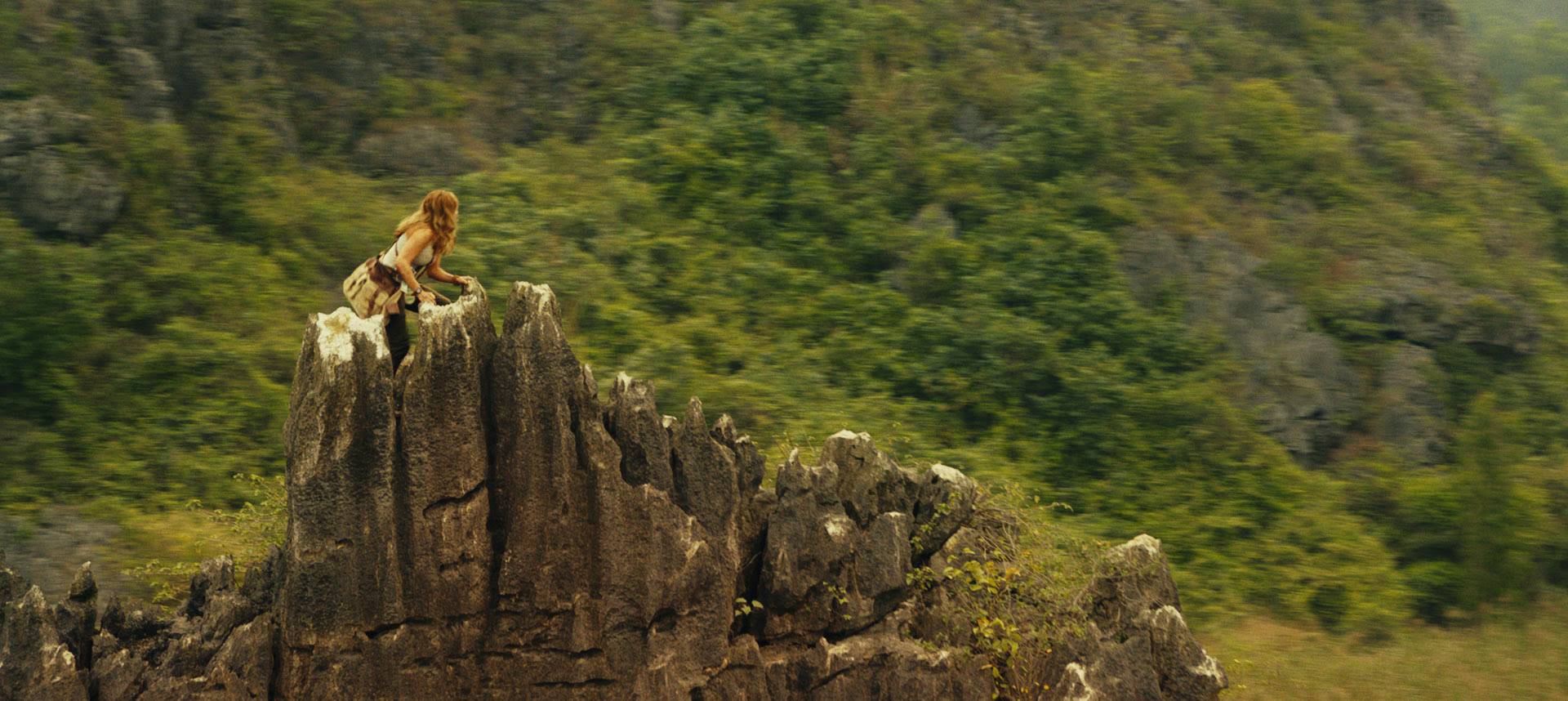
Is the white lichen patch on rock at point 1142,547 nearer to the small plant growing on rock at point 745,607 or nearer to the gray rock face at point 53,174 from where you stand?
the small plant growing on rock at point 745,607

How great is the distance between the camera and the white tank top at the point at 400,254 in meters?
12.0

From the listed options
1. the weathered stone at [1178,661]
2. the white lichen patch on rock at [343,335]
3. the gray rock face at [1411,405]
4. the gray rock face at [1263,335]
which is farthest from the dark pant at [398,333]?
the gray rock face at [1411,405]

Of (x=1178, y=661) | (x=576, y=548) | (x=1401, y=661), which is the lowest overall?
(x=1401, y=661)

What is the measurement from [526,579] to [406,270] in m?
2.61

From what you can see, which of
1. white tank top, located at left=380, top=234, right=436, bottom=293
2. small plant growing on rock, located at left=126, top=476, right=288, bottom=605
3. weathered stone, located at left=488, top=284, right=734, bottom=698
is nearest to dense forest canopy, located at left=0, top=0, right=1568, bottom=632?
small plant growing on rock, located at left=126, top=476, right=288, bottom=605

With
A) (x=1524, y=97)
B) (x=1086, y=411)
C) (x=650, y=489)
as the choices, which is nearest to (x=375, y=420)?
(x=650, y=489)

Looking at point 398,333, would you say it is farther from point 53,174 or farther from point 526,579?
point 53,174

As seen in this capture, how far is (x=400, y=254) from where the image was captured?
11938mm

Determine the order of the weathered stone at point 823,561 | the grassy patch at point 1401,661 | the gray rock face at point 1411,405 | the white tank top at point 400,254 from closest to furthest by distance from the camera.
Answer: the white tank top at point 400,254
the weathered stone at point 823,561
the grassy patch at point 1401,661
the gray rock face at point 1411,405

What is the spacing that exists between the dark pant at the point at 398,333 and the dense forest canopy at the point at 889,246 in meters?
5.03

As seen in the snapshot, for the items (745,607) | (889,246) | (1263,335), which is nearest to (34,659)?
(745,607)

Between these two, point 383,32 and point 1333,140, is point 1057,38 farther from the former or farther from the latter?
point 383,32

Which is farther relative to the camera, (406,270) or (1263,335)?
(1263,335)

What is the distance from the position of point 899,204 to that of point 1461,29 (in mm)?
15381
